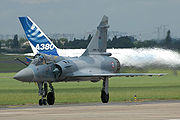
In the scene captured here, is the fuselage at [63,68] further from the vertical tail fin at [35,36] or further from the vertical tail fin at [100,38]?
the vertical tail fin at [35,36]

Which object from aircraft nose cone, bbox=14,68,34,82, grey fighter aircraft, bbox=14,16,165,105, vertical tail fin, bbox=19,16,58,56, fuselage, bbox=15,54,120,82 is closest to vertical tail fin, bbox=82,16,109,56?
grey fighter aircraft, bbox=14,16,165,105

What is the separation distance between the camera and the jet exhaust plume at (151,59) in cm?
4747

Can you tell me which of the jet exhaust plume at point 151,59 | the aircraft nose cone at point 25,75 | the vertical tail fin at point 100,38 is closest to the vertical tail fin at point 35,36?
the jet exhaust plume at point 151,59

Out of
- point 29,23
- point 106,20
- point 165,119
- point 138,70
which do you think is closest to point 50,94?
point 106,20

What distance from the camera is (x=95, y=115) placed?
70.0 feet

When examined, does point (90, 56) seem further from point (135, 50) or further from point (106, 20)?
point (135, 50)

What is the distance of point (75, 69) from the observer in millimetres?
32938

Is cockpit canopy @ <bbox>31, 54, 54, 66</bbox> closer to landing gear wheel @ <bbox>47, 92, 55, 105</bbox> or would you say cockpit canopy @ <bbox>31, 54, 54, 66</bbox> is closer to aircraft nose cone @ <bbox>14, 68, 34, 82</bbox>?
aircraft nose cone @ <bbox>14, 68, 34, 82</bbox>

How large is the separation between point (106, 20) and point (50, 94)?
8.83 metres

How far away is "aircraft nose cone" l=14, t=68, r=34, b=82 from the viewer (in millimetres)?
29109

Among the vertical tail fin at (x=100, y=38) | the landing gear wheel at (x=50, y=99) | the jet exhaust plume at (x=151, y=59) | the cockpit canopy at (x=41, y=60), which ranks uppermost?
the vertical tail fin at (x=100, y=38)

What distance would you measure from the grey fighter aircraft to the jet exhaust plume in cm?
996

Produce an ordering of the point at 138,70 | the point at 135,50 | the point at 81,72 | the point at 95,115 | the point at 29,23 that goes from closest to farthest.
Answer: the point at 95,115
the point at 81,72
the point at 138,70
the point at 135,50
the point at 29,23

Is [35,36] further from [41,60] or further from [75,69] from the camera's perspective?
[41,60]
